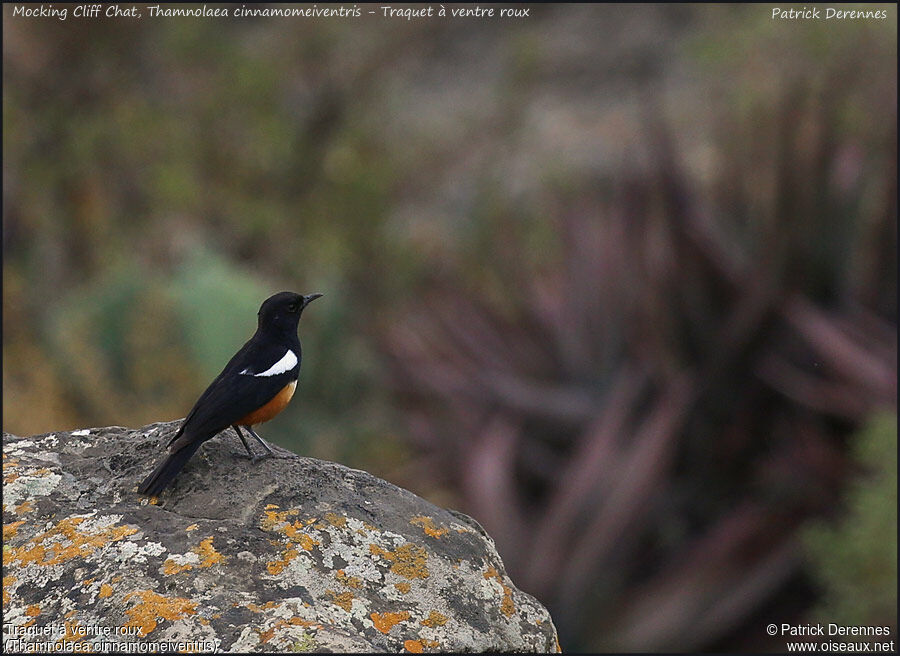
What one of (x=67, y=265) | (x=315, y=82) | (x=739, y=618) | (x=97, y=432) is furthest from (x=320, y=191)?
(x=97, y=432)

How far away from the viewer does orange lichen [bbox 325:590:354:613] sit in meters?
2.33

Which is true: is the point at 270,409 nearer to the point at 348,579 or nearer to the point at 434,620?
the point at 348,579

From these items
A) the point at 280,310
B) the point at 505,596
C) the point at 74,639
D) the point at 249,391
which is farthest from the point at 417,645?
the point at 280,310

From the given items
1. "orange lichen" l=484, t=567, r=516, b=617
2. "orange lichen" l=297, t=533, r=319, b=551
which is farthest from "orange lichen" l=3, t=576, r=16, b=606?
"orange lichen" l=484, t=567, r=516, b=617

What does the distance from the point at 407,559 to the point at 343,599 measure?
0.22 metres

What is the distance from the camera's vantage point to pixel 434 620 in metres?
2.36

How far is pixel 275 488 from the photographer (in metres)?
2.73

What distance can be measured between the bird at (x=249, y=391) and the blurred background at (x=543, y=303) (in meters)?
3.12

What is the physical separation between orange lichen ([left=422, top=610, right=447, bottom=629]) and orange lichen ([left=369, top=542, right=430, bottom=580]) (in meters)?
0.12

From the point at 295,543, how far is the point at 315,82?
11.6 m

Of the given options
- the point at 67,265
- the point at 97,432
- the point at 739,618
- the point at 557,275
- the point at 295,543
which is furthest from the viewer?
the point at 67,265

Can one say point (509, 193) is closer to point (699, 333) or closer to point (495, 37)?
point (495, 37)

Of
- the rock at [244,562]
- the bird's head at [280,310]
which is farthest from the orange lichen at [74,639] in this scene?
the bird's head at [280,310]

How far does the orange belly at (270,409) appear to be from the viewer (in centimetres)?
301
